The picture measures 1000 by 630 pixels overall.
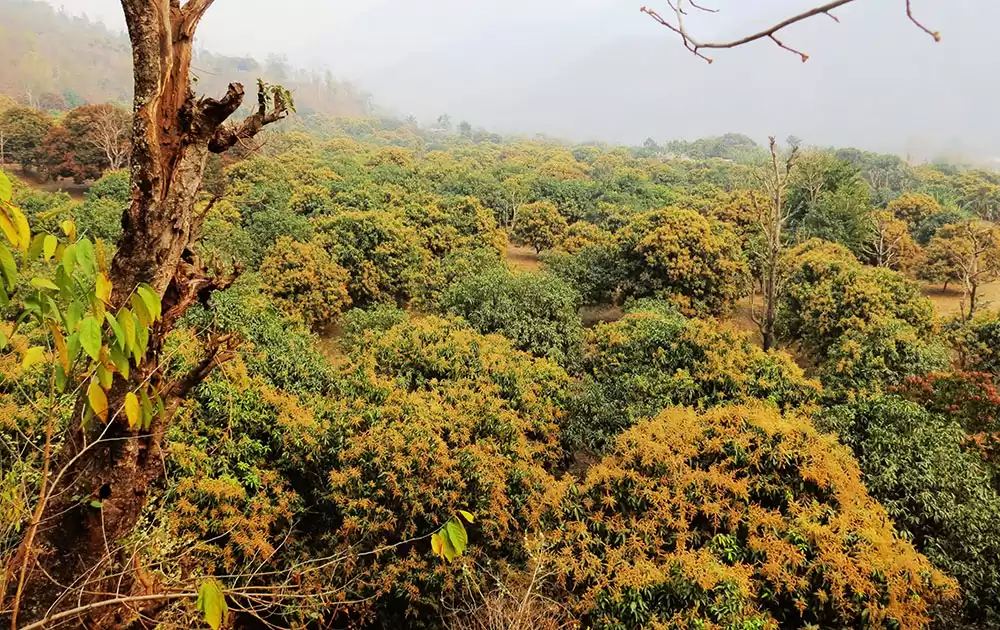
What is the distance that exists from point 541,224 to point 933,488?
2025 centimetres

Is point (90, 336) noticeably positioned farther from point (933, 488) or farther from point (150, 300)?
point (933, 488)

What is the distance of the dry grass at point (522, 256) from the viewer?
25.8m

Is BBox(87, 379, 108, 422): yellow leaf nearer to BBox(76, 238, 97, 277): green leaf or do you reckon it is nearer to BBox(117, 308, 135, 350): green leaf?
BBox(117, 308, 135, 350): green leaf

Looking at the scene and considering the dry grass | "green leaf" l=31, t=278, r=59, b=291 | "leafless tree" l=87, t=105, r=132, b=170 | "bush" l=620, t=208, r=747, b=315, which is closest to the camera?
"green leaf" l=31, t=278, r=59, b=291

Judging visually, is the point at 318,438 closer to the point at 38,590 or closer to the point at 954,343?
the point at 38,590

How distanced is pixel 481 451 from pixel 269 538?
10.3 feet

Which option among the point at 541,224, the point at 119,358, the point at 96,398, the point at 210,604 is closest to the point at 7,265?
the point at 119,358

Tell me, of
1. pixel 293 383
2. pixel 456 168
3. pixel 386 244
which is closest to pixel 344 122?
pixel 456 168

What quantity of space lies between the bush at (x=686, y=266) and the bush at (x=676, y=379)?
645 cm

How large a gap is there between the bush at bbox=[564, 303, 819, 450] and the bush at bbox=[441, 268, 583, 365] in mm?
2095

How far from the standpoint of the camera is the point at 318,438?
7.59 meters

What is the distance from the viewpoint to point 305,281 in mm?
14547

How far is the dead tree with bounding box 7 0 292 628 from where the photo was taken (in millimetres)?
2596

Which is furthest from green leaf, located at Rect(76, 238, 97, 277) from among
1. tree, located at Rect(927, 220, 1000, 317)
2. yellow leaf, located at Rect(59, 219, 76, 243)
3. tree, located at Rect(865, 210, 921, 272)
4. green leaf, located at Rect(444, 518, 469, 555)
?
tree, located at Rect(865, 210, 921, 272)
